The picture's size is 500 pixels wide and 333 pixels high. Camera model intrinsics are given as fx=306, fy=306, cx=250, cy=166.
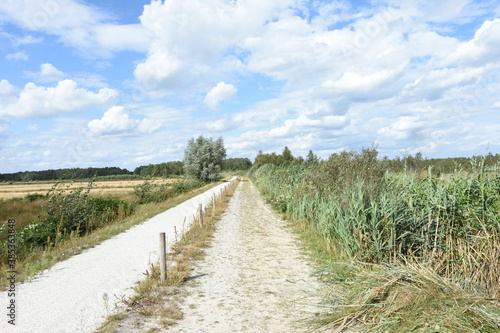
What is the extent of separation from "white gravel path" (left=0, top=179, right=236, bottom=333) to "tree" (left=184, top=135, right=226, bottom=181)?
1737 inches

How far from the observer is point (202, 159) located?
5338 centimetres

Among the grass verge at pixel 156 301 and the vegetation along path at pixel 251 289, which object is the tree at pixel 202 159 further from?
the grass verge at pixel 156 301

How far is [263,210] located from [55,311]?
552 inches

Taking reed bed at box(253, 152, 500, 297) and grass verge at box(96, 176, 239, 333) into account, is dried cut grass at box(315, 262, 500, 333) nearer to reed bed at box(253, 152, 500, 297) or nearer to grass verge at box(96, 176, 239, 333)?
reed bed at box(253, 152, 500, 297)

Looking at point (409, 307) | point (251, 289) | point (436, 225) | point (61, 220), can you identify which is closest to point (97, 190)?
point (61, 220)

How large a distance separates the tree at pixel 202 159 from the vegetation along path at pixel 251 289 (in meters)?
43.4

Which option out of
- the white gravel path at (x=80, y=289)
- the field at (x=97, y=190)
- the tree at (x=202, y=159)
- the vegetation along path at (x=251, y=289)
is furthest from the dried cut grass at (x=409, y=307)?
the tree at (x=202, y=159)

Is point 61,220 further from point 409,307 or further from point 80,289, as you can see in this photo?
point 409,307

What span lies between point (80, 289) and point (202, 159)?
48.2 m

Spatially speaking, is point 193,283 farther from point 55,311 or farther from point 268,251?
point 268,251

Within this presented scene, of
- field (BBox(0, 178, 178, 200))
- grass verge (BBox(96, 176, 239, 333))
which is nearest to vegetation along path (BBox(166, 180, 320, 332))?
grass verge (BBox(96, 176, 239, 333))

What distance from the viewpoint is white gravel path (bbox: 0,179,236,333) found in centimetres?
436

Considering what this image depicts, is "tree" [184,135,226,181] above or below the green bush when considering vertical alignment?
above

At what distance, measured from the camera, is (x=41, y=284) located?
19.6 feet
